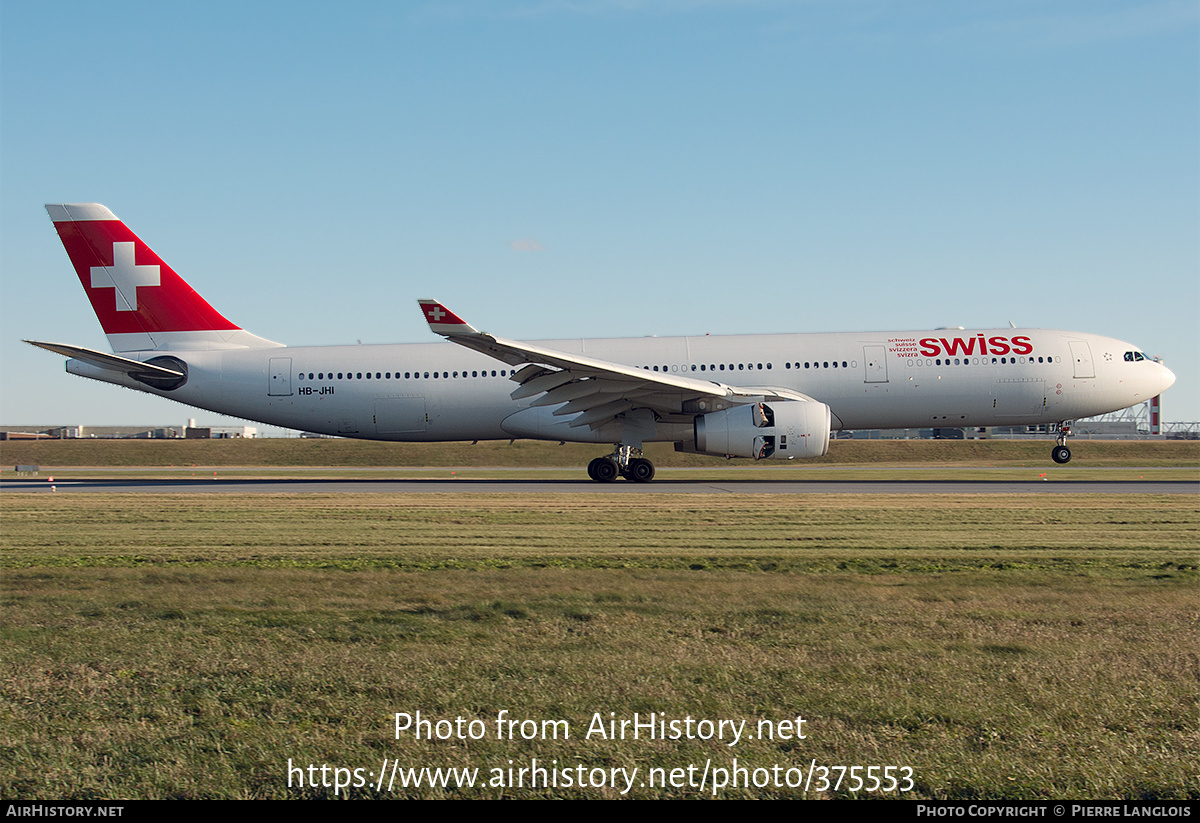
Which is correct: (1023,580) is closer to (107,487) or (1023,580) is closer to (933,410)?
(933,410)

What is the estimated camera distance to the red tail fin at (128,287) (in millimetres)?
24938

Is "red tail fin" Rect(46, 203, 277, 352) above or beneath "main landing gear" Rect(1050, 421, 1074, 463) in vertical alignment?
above

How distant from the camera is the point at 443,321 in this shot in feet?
65.1

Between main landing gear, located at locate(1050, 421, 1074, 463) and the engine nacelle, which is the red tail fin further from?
main landing gear, located at locate(1050, 421, 1074, 463)

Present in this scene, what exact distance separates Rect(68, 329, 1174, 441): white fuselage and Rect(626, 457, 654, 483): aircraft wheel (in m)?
0.74

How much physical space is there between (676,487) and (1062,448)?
11606 mm

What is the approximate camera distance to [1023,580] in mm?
8477

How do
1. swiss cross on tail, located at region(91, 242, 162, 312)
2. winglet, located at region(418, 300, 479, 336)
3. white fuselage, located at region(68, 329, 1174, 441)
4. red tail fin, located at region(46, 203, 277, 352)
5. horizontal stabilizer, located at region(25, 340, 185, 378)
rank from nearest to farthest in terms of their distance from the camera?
1. winglet, located at region(418, 300, 479, 336)
2. horizontal stabilizer, located at region(25, 340, 185, 378)
3. white fuselage, located at region(68, 329, 1174, 441)
4. red tail fin, located at region(46, 203, 277, 352)
5. swiss cross on tail, located at region(91, 242, 162, 312)

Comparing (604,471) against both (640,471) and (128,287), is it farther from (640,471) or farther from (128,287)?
(128,287)

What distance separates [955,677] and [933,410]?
20.1m

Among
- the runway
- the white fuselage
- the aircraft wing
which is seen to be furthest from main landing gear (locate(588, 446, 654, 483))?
the aircraft wing

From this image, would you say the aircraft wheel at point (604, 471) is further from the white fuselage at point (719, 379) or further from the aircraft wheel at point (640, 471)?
the white fuselage at point (719, 379)

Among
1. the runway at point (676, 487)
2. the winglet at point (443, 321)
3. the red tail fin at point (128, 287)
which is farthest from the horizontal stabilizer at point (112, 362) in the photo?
the winglet at point (443, 321)

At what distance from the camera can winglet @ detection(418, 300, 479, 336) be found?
64.4 feet
